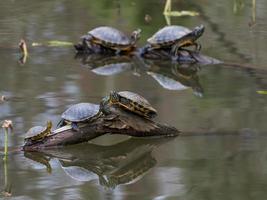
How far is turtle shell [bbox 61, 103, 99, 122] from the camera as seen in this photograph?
416 cm

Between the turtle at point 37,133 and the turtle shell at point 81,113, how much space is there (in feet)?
0.42

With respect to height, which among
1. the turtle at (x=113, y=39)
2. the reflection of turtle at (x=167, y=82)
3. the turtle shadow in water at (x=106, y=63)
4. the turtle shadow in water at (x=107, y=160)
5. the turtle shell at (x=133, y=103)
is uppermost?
the turtle shell at (x=133, y=103)

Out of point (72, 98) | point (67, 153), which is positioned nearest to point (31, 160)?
point (67, 153)

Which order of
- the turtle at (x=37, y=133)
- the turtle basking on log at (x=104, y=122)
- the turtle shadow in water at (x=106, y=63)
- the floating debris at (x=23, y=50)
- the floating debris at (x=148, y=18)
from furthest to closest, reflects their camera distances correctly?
the floating debris at (x=148, y=18), the floating debris at (x=23, y=50), the turtle shadow in water at (x=106, y=63), the turtle basking on log at (x=104, y=122), the turtle at (x=37, y=133)

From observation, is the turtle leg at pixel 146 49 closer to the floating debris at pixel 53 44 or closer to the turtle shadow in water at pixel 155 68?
the turtle shadow in water at pixel 155 68

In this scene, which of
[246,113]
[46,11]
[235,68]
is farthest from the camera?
[46,11]

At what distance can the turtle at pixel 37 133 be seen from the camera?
4062mm

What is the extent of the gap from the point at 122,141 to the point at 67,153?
0.35 m

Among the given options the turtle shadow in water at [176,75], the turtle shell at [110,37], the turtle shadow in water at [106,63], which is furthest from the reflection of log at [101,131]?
the turtle shell at [110,37]

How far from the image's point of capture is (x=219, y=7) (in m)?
8.62

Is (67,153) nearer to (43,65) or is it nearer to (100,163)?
(100,163)

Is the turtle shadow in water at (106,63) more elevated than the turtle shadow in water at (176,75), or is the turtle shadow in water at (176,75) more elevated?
the turtle shadow in water at (176,75)

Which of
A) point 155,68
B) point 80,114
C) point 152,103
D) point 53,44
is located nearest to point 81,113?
point 80,114

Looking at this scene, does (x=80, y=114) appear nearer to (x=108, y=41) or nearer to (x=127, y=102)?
(x=127, y=102)
